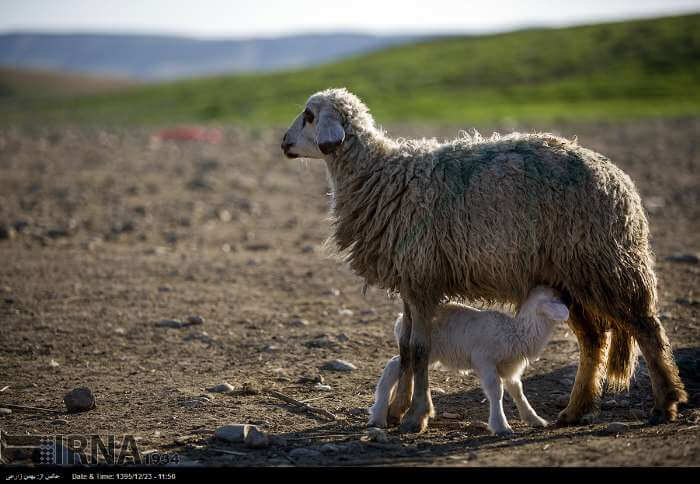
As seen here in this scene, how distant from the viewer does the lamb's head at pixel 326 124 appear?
23.6 ft

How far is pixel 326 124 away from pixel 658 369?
3.44 meters

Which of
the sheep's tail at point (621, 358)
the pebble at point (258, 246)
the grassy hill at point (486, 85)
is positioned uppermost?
the grassy hill at point (486, 85)

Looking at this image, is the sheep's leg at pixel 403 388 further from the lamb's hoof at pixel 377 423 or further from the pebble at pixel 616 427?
the pebble at pixel 616 427

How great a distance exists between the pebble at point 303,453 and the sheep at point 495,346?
0.91 meters

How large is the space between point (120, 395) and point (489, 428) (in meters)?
3.28

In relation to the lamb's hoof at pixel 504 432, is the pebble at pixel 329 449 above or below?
below

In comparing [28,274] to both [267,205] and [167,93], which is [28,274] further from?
[167,93]

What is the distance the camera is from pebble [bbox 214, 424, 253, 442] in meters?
6.14

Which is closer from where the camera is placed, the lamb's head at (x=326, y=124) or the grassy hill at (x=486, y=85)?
the lamb's head at (x=326, y=124)

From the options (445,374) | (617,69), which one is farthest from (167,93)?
(445,374)

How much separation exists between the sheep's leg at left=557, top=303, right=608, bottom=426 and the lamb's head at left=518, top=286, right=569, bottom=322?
1.30 feet

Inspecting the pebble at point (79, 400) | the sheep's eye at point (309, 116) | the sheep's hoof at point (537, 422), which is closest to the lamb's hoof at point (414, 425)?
the sheep's hoof at point (537, 422)

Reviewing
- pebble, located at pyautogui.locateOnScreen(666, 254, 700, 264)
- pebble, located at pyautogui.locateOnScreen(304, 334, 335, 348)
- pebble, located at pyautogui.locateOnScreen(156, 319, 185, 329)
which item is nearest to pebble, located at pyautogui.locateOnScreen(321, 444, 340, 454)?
pebble, located at pyautogui.locateOnScreen(304, 334, 335, 348)

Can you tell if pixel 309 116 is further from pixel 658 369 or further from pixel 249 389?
pixel 658 369
